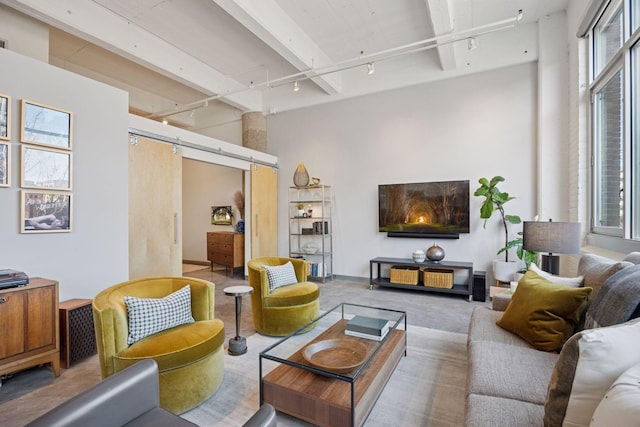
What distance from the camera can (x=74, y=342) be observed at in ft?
8.68

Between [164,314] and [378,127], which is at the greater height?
[378,127]

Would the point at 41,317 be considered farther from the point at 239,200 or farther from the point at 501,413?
the point at 239,200

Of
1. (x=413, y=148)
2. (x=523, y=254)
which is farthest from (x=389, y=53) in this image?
(x=523, y=254)

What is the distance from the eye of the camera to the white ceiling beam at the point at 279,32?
3.59m

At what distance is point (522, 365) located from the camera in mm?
1666

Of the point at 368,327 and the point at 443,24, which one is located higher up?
the point at 443,24

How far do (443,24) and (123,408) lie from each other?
4.84 meters

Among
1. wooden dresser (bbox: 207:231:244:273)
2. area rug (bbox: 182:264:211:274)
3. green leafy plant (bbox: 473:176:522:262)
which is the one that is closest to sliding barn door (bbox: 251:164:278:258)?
wooden dresser (bbox: 207:231:244:273)

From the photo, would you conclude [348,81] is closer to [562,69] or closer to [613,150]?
[562,69]

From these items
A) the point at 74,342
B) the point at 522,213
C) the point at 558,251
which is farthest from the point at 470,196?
the point at 74,342

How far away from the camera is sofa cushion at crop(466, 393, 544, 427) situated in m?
1.24

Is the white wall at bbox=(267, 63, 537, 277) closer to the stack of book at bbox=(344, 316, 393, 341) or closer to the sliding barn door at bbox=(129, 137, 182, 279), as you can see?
the sliding barn door at bbox=(129, 137, 182, 279)

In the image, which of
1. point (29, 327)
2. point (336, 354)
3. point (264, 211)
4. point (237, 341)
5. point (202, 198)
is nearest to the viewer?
point (336, 354)

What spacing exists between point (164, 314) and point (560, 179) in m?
5.10
